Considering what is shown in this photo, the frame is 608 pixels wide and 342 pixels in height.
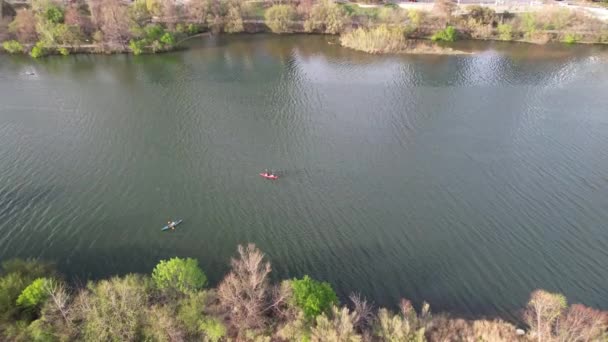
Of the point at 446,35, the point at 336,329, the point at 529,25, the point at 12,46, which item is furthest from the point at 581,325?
the point at 12,46

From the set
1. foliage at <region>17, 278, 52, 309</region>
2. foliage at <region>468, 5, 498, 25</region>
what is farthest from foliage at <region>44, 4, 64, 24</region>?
foliage at <region>468, 5, 498, 25</region>

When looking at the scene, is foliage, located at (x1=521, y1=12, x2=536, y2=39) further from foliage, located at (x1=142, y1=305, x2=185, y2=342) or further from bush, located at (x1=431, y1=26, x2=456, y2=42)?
foliage, located at (x1=142, y1=305, x2=185, y2=342)

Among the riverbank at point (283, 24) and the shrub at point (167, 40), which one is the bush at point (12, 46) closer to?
the riverbank at point (283, 24)

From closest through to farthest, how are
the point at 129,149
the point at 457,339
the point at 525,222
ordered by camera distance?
the point at 457,339 → the point at 525,222 → the point at 129,149

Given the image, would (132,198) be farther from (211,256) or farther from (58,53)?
(58,53)

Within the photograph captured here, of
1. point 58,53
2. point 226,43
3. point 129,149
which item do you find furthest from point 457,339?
Result: point 58,53
